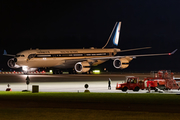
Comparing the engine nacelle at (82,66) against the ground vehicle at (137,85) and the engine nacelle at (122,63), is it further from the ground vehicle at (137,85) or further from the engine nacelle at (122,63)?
the ground vehicle at (137,85)

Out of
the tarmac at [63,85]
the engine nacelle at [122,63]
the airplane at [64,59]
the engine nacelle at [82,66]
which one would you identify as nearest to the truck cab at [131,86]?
the tarmac at [63,85]

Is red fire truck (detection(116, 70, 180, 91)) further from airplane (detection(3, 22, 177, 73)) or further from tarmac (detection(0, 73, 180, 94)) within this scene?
airplane (detection(3, 22, 177, 73))

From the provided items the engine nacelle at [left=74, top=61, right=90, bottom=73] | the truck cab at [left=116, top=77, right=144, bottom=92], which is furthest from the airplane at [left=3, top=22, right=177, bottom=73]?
the truck cab at [left=116, top=77, right=144, bottom=92]

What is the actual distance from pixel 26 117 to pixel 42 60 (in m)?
43.2

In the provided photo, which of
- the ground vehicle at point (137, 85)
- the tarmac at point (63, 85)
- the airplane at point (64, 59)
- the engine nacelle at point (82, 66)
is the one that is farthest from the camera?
the engine nacelle at point (82, 66)

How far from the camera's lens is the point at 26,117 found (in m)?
13.3

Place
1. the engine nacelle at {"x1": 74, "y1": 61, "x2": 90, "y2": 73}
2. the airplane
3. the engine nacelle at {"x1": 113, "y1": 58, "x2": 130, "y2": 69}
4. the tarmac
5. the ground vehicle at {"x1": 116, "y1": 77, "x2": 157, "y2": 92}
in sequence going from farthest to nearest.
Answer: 1. the engine nacelle at {"x1": 74, "y1": 61, "x2": 90, "y2": 73}
2. the airplane
3. the engine nacelle at {"x1": 113, "y1": 58, "x2": 130, "y2": 69}
4. the tarmac
5. the ground vehicle at {"x1": 116, "y1": 77, "x2": 157, "y2": 92}

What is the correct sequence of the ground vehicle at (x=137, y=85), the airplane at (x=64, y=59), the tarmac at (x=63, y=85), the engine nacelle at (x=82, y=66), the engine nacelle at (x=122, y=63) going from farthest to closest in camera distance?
1. the engine nacelle at (x=82, y=66)
2. the airplane at (x=64, y=59)
3. the engine nacelle at (x=122, y=63)
4. the tarmac at (x=63, y=85)
5. the ground vehicle at (x=137, y=85)

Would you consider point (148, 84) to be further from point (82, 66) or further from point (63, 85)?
point (82, 66)

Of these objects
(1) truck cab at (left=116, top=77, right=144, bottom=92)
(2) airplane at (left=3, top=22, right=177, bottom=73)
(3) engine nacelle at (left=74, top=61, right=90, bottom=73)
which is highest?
(2) airplane at (left=3, top=22, right=177, bottom=73)

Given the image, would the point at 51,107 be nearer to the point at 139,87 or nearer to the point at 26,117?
the point at 26,117

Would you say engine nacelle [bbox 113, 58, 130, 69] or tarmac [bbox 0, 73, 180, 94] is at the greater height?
engine nacelle [bbox 113, 58, 130, 69]

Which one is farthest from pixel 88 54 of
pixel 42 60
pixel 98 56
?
pixel 42 60

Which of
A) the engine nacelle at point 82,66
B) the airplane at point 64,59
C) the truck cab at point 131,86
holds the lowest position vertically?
the truck cab at point 131,86
